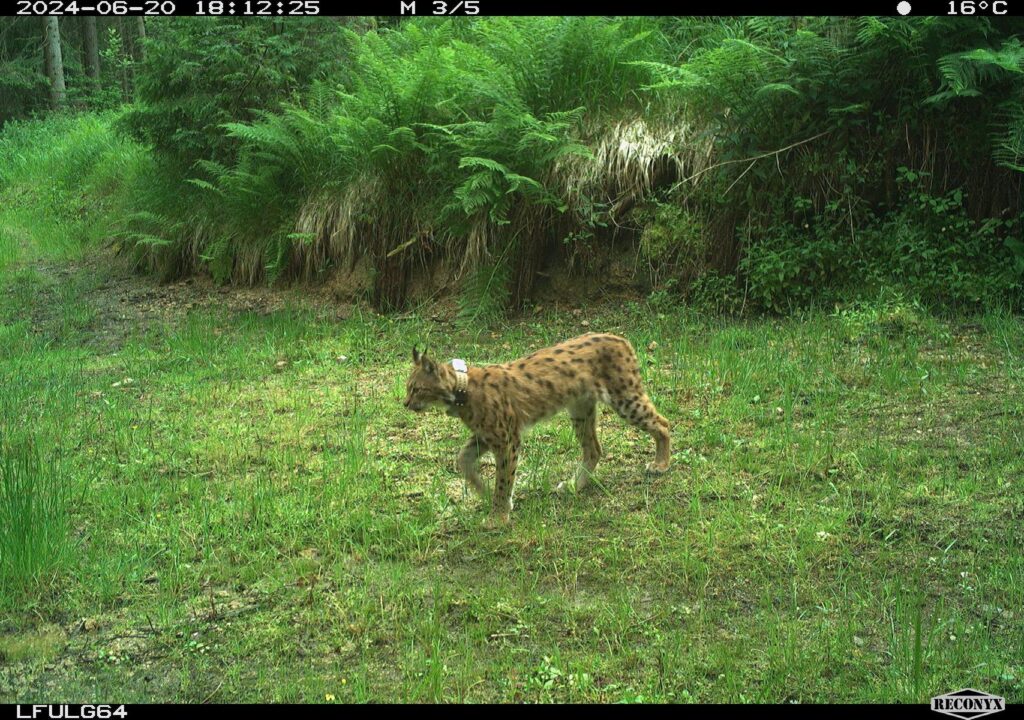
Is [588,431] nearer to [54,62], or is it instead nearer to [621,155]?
[621,155]

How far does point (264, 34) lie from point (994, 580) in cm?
1203

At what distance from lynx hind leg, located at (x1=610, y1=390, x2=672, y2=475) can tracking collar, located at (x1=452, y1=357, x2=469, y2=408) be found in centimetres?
120

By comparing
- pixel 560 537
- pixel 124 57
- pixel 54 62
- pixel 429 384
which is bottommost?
pixel 560 537

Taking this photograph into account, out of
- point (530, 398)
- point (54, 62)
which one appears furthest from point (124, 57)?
point (530, 398)

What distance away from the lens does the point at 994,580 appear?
5.48 meters

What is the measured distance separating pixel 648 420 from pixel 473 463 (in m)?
1.38

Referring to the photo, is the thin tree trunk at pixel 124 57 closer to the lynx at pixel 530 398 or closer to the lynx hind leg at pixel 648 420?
the lynx at pixel 530 398

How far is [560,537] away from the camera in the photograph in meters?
6.39

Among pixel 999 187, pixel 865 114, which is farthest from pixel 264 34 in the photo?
pixel 999 187

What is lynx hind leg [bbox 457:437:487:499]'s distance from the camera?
6.93 metres

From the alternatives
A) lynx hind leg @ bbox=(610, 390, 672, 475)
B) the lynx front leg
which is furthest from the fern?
the lynx front leg

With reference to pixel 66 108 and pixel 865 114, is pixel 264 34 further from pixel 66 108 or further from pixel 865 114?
pixel 66 108

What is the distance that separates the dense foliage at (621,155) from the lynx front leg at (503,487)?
4.52 metres

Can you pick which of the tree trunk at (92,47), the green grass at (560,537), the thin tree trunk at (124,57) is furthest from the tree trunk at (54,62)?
the green grass at (560,537)
